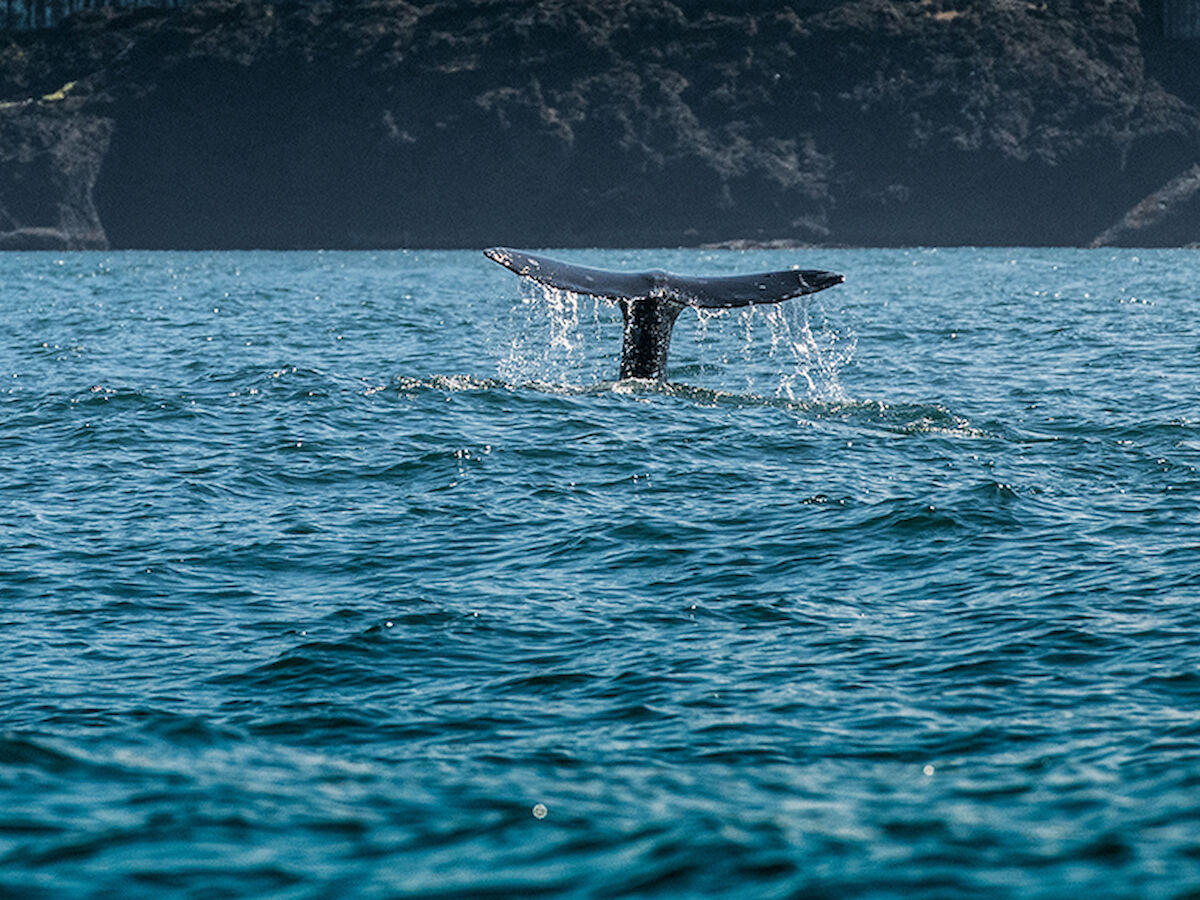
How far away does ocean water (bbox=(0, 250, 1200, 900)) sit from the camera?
7.47 meters

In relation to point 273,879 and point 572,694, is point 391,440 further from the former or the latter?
point 273,879

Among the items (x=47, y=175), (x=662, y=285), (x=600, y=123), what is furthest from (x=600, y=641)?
(x=47, y=175)

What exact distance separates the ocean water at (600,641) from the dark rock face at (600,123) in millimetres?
103561

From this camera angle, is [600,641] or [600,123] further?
[600,123]

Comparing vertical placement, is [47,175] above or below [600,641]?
above

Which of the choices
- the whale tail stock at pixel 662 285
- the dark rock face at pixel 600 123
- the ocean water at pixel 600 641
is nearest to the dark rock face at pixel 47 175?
the dark rock face at pixel 600 123

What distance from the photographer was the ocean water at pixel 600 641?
747 cm

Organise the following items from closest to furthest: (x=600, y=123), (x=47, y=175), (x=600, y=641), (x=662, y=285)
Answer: (x=600, y=641) → (x=662, y=285) → (x=600, y=123) → (x=47, y=175)

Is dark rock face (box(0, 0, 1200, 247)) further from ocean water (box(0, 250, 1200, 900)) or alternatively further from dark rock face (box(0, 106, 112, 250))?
ocean water (box(0, 250, 1200, 900))

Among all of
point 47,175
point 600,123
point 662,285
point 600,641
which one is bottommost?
point 600,641

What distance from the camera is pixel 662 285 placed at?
68.9 feet

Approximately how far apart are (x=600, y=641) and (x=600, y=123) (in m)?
120

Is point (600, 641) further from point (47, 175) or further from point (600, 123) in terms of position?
point (47, 175)

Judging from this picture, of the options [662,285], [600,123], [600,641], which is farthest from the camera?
[600,123]
